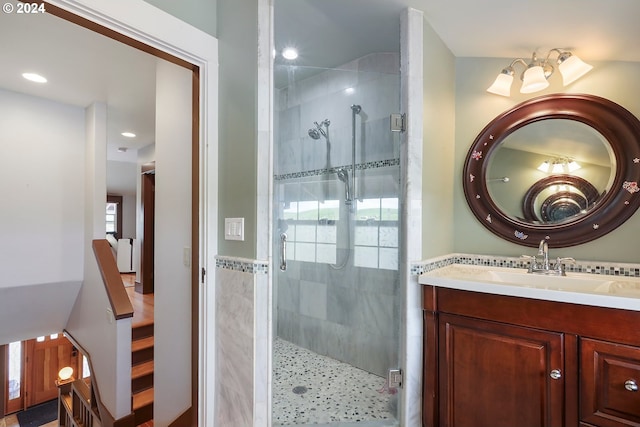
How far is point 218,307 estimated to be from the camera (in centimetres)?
160

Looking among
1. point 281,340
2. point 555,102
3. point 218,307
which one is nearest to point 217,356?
point 218,307

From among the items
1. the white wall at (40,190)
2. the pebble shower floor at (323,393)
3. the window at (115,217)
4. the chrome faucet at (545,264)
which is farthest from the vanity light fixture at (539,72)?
the window at (115,217)

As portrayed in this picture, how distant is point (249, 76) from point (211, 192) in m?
0.59

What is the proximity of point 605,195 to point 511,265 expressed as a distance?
0.56 meters

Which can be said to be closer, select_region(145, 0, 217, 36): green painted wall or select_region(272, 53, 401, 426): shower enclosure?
select_region(145, 0, 217, 36): green painted wall

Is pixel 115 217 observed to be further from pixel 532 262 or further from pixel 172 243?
pixel 532 262

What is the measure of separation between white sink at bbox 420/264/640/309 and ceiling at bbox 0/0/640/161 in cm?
110

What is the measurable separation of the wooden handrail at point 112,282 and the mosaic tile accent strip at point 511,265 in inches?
94.2

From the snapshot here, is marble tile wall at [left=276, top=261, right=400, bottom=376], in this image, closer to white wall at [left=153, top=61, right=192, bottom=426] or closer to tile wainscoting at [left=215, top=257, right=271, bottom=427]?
tile wainscoting at [left=215, top=257, right=271, bottom=427]

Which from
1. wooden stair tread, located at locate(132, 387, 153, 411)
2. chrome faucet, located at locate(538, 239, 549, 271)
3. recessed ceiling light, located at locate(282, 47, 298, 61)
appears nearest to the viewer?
chrome faucet, located at locate(538, 239, 549, 271)

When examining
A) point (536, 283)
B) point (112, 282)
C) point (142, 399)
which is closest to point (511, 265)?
point (536, 283)

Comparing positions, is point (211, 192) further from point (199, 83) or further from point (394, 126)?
point (394, 126)

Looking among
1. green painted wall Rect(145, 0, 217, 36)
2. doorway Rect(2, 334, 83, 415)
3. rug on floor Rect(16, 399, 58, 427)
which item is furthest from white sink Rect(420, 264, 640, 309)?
rug on floor Rect(16, 399, 58, 427)

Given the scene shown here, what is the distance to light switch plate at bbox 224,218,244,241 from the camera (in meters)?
1.51
